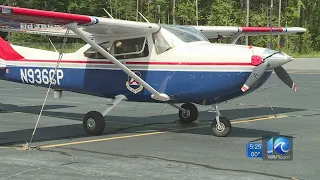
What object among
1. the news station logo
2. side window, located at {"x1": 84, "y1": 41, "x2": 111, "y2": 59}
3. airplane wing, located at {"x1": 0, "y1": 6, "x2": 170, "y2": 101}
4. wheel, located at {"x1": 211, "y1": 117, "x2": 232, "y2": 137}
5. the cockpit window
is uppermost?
airplane wing, located at {"x1": 0, "y1": 6, "x2": 170, "y2": 101}

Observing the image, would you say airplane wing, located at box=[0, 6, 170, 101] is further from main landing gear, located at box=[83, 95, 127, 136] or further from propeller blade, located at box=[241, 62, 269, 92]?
propeller blade, located at box=[241, 62, 269, 92]

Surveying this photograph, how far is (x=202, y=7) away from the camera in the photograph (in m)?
79.8

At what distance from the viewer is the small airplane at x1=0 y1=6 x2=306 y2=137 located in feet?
28.9

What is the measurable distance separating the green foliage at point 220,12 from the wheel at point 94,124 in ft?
144

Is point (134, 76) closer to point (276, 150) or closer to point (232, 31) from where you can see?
point (276, 150)

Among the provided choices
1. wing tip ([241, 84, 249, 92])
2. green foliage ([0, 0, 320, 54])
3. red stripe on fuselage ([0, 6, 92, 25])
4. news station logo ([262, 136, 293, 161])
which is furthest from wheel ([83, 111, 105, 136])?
green foliage ([0, 0, 320, 54])

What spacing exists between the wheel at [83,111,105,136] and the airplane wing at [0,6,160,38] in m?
1.82

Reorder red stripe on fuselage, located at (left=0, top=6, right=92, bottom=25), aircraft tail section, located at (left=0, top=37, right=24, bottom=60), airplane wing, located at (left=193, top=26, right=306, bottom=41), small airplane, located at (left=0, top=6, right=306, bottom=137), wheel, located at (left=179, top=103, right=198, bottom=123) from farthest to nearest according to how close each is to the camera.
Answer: airplane wing, located at (left=193, top=26, right=306, bottom=41) → aircraft tail section, located at (left=0, top=37, right=24, bottom=60) → wheel, located at (left=179, top=103, right=198, bottom=123) → small airplane, located at (left=0, top=6, right=306, bottom=137) → red stripe on fuselage, located at (left=0, top=6, right=92, bottom=25)

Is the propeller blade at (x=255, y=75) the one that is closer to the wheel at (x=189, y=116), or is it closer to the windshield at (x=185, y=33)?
the windshield at (x=185, y=33)

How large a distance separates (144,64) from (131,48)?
514mm

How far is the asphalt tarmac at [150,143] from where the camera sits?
664cm

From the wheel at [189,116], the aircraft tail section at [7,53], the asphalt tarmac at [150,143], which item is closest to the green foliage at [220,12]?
the asphalt tarmac at [150,143]

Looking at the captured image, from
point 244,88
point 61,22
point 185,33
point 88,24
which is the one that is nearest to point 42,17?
point 61,22

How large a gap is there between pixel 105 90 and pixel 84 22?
A: 1961 millimetres
